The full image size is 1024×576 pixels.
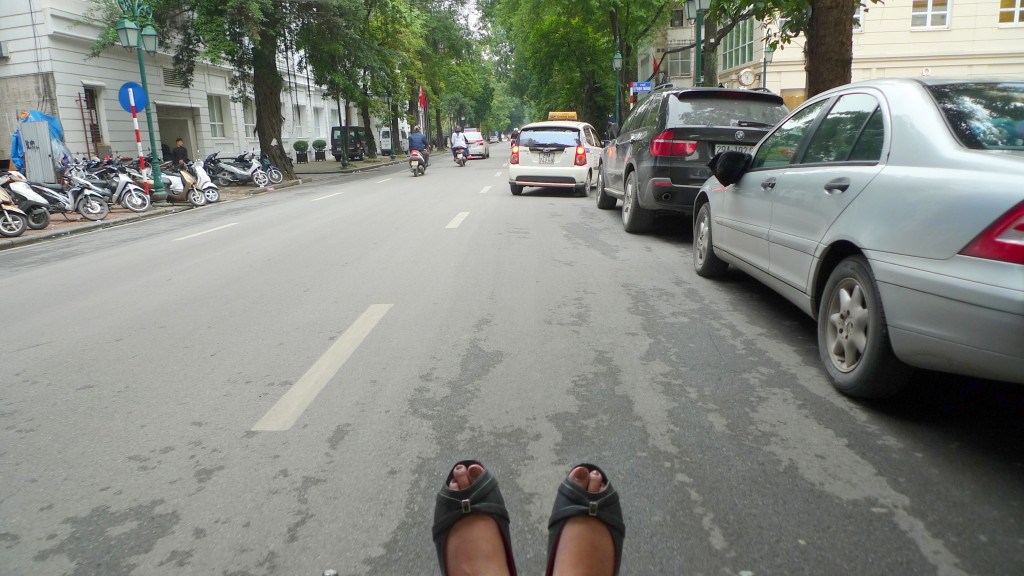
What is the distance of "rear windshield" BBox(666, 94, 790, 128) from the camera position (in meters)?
8.57

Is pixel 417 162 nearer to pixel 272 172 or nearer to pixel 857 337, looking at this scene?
pixel 272 172

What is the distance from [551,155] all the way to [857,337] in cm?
1271

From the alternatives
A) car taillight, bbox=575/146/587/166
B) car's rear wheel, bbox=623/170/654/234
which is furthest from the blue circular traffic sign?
car's rear wheel, bbox=623/170/654/234

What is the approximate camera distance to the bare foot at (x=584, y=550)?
221 centimetres

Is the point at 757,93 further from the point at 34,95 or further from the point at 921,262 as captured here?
the point at 34,95

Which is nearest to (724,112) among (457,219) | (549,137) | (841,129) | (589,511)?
(841,129)

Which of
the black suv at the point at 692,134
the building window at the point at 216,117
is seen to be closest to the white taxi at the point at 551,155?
the black suv at the point at 692,134

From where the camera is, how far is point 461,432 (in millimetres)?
3432

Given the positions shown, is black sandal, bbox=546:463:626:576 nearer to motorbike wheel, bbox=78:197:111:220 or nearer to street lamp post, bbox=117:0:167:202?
motorbike wheel, bbox=78:197:111:220

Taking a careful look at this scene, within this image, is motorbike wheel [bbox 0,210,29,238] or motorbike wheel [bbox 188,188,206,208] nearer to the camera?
motorbike wheel [bbox 0,210,29,238]

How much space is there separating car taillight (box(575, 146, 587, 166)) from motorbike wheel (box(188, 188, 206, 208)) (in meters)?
9.10

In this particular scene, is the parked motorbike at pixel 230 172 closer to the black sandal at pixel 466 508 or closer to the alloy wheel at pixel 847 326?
the alloy wheel at pixel 847 326

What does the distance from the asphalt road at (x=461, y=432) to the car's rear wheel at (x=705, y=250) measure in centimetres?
16

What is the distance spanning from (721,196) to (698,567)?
4299 millimetres
